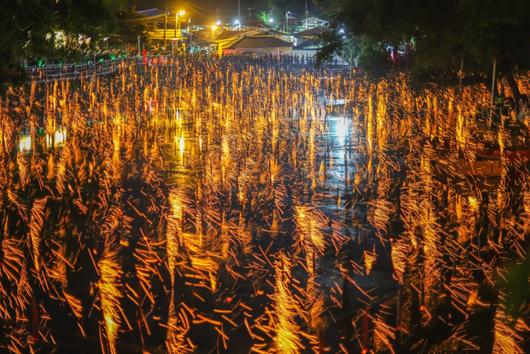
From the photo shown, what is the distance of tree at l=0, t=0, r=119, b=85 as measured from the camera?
12672mm

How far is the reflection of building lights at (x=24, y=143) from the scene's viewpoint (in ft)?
64.9

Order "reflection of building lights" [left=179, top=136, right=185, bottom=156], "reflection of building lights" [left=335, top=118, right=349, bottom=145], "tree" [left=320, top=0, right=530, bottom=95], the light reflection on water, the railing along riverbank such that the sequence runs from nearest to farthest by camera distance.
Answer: the light reflection on water
"reflection of building lights" [left=179, top=136, right=185, bottom=156]
"tree" [left=320, top=0, right=530, bottom=95]
"reflection of building lights" [left=335, top=118, right=349, bottom=145]
the railing along riverbank

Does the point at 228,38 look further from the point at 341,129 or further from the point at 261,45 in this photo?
the point at 341,129

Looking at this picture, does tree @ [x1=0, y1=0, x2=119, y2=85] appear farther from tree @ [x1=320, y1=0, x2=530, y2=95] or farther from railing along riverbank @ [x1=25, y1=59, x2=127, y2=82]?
railing along riverbank @ [x1=25, y1=59, x2=127, y2=82]

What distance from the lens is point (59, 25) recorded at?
15.1m

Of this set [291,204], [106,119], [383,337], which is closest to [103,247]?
[291,204]

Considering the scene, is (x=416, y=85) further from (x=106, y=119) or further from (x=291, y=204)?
(x=291, y=204)

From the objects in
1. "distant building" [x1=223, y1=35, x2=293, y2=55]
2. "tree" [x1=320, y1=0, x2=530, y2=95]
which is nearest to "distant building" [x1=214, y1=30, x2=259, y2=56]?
→ "distant building" [x1=223, y1=35, x2=293, y2=55]

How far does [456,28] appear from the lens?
2314cm

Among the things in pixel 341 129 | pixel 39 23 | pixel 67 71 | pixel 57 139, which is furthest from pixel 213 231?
pixel 67 71

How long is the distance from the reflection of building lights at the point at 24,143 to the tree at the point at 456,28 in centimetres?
1199

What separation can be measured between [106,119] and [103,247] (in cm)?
1533

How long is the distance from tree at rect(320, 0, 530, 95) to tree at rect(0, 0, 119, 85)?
11.1 metres

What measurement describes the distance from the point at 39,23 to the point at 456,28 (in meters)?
14.6
